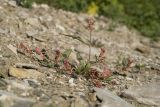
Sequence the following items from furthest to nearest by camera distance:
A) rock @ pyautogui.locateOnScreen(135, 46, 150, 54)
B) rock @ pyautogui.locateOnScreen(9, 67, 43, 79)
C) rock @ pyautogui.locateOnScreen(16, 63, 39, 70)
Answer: rock @ pyautogui.locateOnScreen(135, 46, 150, 54), rock @ pyautogui.locateOnScreen(16, 63, 39, 70), rock @ pyautogui.locateOnScreen(9, 67, 43, 79)

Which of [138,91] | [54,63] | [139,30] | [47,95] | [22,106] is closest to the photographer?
[22,106]

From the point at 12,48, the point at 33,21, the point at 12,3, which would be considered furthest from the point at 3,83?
the point at 12,3

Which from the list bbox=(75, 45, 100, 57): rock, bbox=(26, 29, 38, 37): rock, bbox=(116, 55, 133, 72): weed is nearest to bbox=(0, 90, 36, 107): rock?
bbox=(116, 55, 133, 72): weed

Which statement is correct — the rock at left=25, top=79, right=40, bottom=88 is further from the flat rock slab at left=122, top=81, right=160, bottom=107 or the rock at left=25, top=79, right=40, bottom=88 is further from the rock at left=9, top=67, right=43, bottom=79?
the flat rock slab at left=122, top=81, right=160, bottom=107

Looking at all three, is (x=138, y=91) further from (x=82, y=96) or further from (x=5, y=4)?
(x=5, y=4)

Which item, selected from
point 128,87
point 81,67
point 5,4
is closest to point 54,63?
point 81,67

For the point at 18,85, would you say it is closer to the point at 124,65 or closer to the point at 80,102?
the point at 80,102
